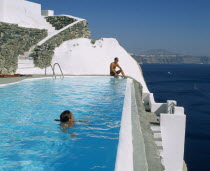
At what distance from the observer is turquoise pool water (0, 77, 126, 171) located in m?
3.95

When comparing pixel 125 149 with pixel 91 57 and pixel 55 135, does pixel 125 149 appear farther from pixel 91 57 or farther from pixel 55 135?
pixel 91 57

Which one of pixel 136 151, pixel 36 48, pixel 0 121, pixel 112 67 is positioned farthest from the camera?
pixel 36 48

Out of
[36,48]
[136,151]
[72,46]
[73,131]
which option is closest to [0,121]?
[73,131]

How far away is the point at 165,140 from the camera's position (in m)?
7.82

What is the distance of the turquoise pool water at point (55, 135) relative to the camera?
395 cm

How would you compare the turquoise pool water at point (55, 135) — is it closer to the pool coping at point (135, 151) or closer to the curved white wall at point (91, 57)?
the pool coping at point (135, 151)

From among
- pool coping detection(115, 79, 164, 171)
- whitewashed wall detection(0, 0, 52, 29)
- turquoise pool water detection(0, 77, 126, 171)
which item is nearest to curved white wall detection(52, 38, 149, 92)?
whitewashed wall detection(0, 0, 52, 29)

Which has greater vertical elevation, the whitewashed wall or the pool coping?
the whitewashed wall

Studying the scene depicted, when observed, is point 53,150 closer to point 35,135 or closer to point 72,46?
point 35,135

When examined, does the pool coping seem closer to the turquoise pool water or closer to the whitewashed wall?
the turquoise pool water

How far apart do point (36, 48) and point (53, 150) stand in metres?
16.7

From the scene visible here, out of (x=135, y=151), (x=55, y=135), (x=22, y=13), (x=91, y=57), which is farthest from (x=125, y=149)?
(x=22, y=13)

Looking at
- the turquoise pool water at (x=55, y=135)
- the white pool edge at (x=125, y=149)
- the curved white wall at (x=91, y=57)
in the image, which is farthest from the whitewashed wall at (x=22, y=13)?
the white pool edge at (x=125, y=149)

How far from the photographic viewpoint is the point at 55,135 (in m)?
5.27
